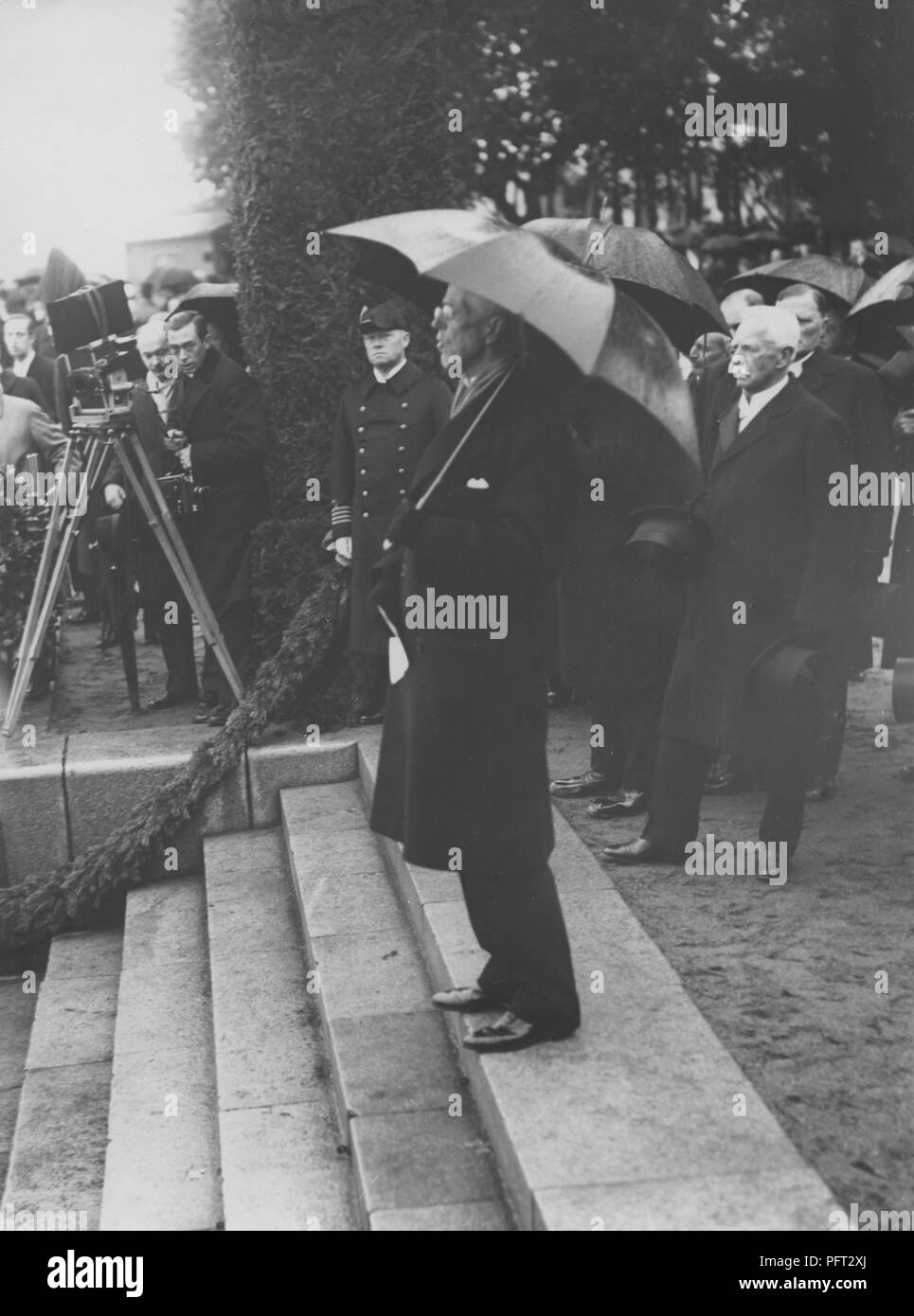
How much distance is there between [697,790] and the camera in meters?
5.93

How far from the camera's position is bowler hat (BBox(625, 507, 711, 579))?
5676 mm

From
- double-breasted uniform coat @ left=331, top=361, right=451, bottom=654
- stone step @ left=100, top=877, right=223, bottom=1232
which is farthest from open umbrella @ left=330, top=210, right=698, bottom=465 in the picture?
double-breasted uniform coat @ left=331, top=361, right=451, bottom=654

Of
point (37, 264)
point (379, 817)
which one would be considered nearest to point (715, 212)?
point (37, 264)

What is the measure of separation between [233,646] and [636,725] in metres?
2.76

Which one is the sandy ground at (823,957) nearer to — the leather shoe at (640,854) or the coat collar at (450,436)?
the leather shoe at (640,854)

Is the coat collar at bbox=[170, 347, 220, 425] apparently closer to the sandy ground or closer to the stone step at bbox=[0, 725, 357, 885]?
the stone step at bbox=[0, 725, 357, 885]

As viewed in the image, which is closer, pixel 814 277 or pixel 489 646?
pixel 489 646

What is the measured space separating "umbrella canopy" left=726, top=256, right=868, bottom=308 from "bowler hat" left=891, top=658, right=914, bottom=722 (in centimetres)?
215

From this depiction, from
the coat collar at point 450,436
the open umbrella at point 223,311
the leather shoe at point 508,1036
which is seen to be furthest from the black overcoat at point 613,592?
the open umbrella at point 223,311

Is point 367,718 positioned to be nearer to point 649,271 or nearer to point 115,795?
point 115,795

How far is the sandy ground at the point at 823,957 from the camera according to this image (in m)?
3.98

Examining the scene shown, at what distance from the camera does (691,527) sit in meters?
5.77

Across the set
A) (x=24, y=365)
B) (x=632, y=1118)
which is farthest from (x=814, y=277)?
(x=24, y=365)

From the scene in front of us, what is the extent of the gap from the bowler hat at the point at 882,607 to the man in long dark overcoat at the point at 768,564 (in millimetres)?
1269
